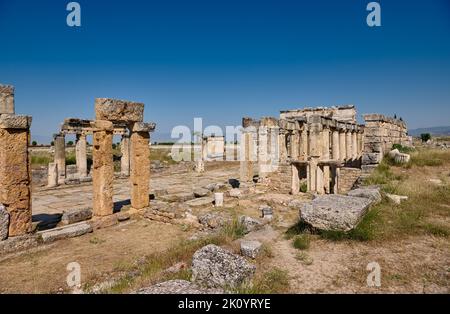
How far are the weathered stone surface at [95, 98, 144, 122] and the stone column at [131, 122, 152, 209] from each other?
351 millimetres

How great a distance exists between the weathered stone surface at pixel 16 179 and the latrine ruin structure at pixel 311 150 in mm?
10357

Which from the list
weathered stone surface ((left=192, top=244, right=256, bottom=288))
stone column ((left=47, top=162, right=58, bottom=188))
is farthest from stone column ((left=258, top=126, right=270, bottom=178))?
stone column ((left=47, top=162, right=58, bottom=188))

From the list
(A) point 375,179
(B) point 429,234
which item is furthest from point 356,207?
(A) point 375,179

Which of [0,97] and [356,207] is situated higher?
[0,97]

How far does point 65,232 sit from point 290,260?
21.2ft

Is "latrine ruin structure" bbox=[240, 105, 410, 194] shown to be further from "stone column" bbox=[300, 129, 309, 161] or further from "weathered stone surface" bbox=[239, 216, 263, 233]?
"weathered stone surface" bbox=[239, 216, 263, 233]


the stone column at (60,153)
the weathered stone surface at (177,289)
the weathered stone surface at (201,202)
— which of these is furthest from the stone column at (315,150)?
the stone column at (60,153)

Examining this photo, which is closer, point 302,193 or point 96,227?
point 96,227

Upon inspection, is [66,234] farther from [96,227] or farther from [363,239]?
[363,239]

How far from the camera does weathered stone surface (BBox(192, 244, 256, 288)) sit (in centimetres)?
387

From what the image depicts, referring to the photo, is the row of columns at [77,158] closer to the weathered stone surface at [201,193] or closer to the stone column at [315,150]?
the weathered stone surface at [201,193]

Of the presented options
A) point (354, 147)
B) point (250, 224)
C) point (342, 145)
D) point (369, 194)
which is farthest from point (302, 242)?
point (354, 147)
